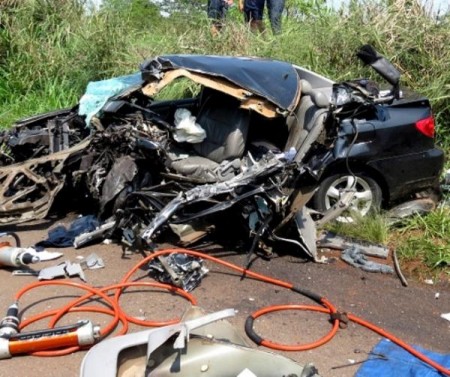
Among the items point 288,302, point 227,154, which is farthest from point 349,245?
point 227,154

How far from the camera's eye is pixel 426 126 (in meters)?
5.77

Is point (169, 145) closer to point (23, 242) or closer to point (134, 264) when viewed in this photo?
point (134, 264)

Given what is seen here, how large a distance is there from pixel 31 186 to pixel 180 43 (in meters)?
4.71

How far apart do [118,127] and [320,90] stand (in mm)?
1993

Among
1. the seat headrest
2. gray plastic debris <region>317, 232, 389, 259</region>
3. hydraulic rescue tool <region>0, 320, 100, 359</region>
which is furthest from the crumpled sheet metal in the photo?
gray plastic debris <region>317, 232, 389, 259</region>

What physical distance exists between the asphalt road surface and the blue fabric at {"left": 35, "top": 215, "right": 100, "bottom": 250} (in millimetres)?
88

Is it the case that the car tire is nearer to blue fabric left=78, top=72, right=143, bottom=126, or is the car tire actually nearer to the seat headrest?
the seat headrest

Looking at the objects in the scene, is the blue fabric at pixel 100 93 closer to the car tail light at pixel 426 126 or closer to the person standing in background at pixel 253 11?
the car tail light at pixel 426 126

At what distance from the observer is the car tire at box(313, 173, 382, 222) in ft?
18.5

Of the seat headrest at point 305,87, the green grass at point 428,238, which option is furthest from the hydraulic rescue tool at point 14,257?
the green grass at point 428,238

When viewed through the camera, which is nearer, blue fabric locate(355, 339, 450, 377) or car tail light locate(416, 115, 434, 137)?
blue fabric locate(355, 339, 450, 377)

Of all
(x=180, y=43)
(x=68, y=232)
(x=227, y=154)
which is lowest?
(x=68, y=232)

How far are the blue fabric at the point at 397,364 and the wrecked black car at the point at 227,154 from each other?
1.38 meters

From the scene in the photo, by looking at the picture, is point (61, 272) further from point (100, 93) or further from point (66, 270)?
point (100, 93)
